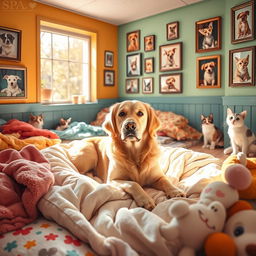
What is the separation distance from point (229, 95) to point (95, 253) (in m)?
3.24

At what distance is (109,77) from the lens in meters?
5.33


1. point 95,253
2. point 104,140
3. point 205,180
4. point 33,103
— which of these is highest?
point 33,103

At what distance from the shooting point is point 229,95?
3547mm

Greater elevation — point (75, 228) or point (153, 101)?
point (153, 101)

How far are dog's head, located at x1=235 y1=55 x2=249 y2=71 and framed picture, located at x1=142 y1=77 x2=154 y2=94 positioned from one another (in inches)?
68.6

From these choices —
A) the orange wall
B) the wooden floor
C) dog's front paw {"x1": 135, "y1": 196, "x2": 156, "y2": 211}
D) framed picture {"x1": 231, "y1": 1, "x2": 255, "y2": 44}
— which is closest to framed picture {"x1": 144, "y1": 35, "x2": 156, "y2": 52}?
the orange wall

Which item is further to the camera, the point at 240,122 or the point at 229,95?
the point at 229,95

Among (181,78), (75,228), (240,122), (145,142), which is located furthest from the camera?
(181,78)

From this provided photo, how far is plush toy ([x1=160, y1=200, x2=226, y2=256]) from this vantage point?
2.31ft

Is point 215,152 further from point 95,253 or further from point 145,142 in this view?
point 95,253

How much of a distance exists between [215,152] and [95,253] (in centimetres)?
287

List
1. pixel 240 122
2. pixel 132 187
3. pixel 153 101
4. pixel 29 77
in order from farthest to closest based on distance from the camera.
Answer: pixel 153 101 < pixel 29 77 < pixel 240 122 < pixel 132 187

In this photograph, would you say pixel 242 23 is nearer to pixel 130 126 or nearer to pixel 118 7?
pixel 118 7

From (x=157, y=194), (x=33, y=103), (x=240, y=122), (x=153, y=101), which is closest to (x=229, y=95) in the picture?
(x=240, y=122)
